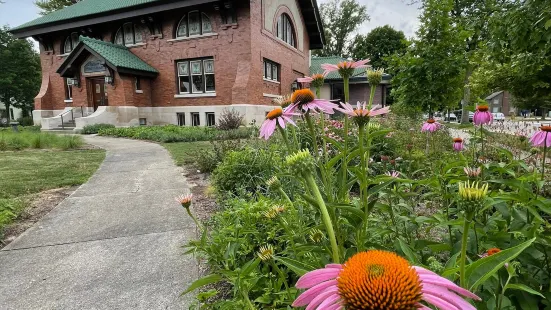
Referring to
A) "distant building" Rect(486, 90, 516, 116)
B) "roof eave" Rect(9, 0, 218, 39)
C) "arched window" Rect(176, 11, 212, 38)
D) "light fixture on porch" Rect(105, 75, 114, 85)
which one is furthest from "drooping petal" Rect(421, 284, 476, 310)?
"distant building" Rect(486, 90, 516, 116)

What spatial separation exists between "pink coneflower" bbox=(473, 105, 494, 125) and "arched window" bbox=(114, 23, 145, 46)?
60.8ft

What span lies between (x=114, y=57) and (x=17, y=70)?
24093mm

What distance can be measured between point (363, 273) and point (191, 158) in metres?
6.96

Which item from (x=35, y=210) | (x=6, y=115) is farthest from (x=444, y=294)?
(x=6, y=115)

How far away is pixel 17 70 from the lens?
3103 centimetres

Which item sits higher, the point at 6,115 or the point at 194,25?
the point at 194,25

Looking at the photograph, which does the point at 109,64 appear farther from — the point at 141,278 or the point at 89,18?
the point at 141,278

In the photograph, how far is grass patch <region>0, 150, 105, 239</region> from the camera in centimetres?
377

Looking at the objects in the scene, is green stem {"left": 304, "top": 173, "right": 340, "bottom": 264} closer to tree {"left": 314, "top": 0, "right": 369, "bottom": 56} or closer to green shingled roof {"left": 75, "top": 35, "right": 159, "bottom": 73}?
green shingled roof {"left": 75, "top": 35, "right": 159, "bottom": 73}

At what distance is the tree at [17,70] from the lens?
1187 inches

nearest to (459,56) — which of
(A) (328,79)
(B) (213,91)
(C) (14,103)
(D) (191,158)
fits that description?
(D) (191,158)

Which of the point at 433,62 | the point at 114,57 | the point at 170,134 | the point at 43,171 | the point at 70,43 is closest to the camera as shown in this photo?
the point at 43,171

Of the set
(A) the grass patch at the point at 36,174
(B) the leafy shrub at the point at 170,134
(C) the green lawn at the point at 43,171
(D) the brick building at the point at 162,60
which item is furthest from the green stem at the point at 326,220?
(D) the brick building at the point at 162,60

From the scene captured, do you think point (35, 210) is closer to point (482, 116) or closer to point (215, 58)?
point (482, 116)
